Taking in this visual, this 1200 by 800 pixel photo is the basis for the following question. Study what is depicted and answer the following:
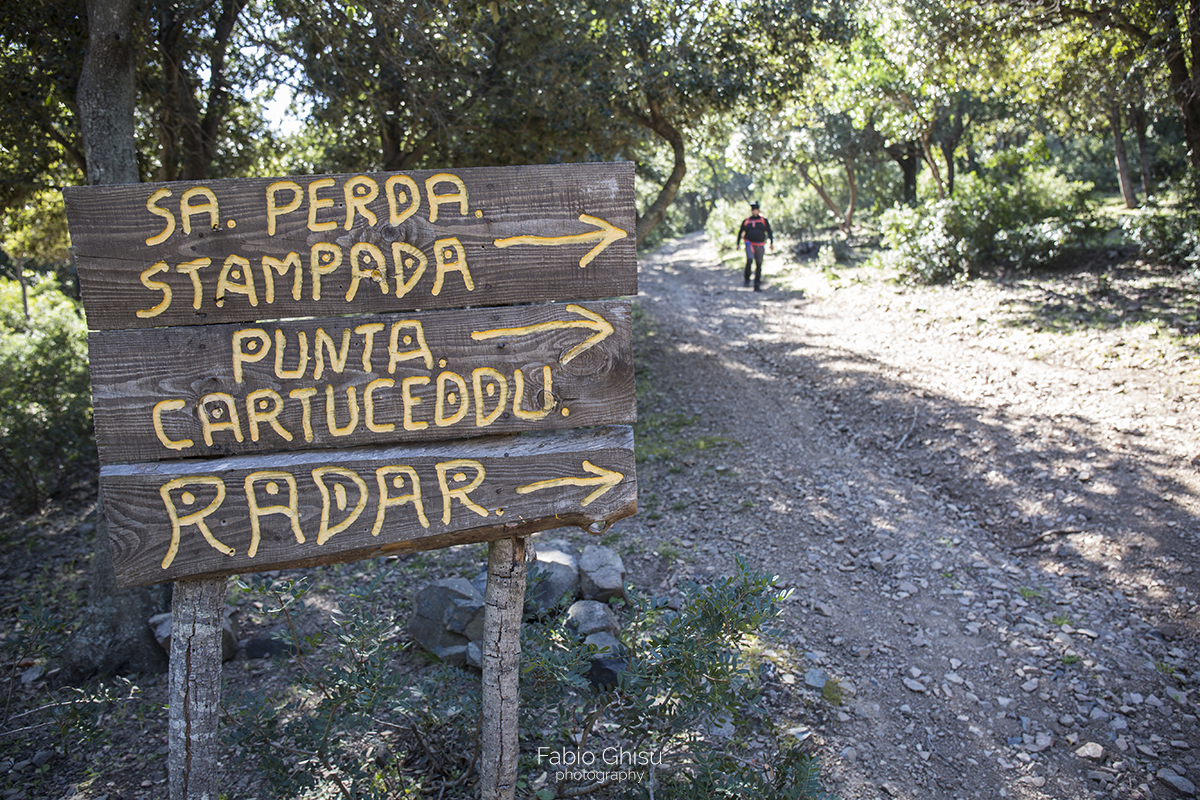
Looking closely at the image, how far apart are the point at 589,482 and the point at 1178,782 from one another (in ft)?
10.6

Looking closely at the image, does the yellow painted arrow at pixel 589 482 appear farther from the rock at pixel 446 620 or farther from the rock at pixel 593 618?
the rock at pixel 446 620

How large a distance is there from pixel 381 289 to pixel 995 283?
11124mm

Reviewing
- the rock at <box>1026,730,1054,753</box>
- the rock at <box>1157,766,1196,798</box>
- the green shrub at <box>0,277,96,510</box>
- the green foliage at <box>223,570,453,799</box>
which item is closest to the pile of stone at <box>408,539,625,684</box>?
the green foliage at <box>223,570,453,799</box>

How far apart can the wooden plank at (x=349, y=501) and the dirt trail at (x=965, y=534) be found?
2186mm

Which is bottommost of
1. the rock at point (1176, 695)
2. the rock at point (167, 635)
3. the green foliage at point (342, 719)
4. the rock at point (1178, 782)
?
the rock at point (1178, 782)

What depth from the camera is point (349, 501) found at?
212 cm

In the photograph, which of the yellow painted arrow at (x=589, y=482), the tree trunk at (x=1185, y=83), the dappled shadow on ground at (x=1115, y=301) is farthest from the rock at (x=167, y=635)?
the tree trunk at (x=1185, y=83)

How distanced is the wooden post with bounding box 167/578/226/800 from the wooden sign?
181mm

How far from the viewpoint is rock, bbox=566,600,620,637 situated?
393cm

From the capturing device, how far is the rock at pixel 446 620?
13.3 feet

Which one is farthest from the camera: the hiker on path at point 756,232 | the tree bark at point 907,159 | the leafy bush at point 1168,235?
the tree bark at point 907,159

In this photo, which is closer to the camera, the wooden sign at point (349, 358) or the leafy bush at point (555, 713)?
the wooden sign at point (349, 358)

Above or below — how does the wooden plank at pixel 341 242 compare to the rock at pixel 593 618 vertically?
above

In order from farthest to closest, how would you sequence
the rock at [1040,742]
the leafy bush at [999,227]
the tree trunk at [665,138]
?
1. the leafy bush at [999,227]
2. the tree trunk at [665,138]
3. the rock at [1040,742]
